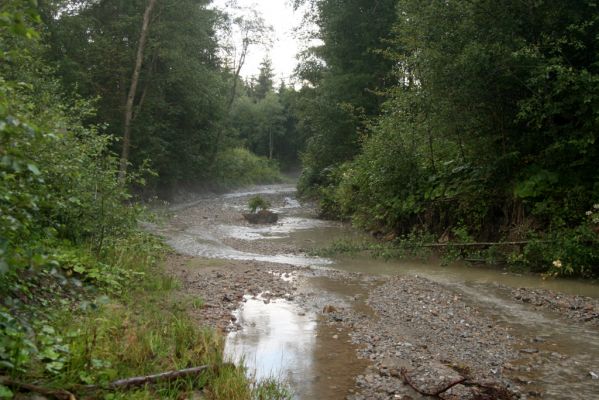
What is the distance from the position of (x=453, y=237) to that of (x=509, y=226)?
1.71 metres

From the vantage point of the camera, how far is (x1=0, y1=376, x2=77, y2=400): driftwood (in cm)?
367

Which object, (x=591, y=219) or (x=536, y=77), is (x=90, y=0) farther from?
(x=591, y=219)

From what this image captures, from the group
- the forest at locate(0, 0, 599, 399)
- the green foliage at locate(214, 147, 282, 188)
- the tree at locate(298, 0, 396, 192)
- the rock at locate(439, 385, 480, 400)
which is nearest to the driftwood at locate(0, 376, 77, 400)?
the forest at locate(0, 0, 599, 399)

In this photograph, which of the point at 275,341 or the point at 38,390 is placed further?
the point at 275,341

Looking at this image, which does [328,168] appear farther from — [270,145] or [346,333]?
[270,145]

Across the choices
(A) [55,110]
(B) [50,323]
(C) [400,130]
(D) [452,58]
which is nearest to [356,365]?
(B) [50,323]

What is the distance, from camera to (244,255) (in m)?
14.9

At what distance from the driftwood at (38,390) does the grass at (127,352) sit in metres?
0.10

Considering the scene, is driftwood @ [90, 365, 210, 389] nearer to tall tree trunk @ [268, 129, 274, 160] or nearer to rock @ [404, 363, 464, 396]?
rock @ [404, 363, 464, 396]

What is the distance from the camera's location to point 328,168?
27.7 meters

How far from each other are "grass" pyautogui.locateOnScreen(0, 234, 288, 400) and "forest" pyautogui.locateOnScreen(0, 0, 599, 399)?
0.09ft

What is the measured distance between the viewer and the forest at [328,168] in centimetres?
434

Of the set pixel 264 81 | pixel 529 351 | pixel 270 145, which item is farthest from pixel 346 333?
pixel 264 81

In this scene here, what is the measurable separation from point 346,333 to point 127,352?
11.5ft
